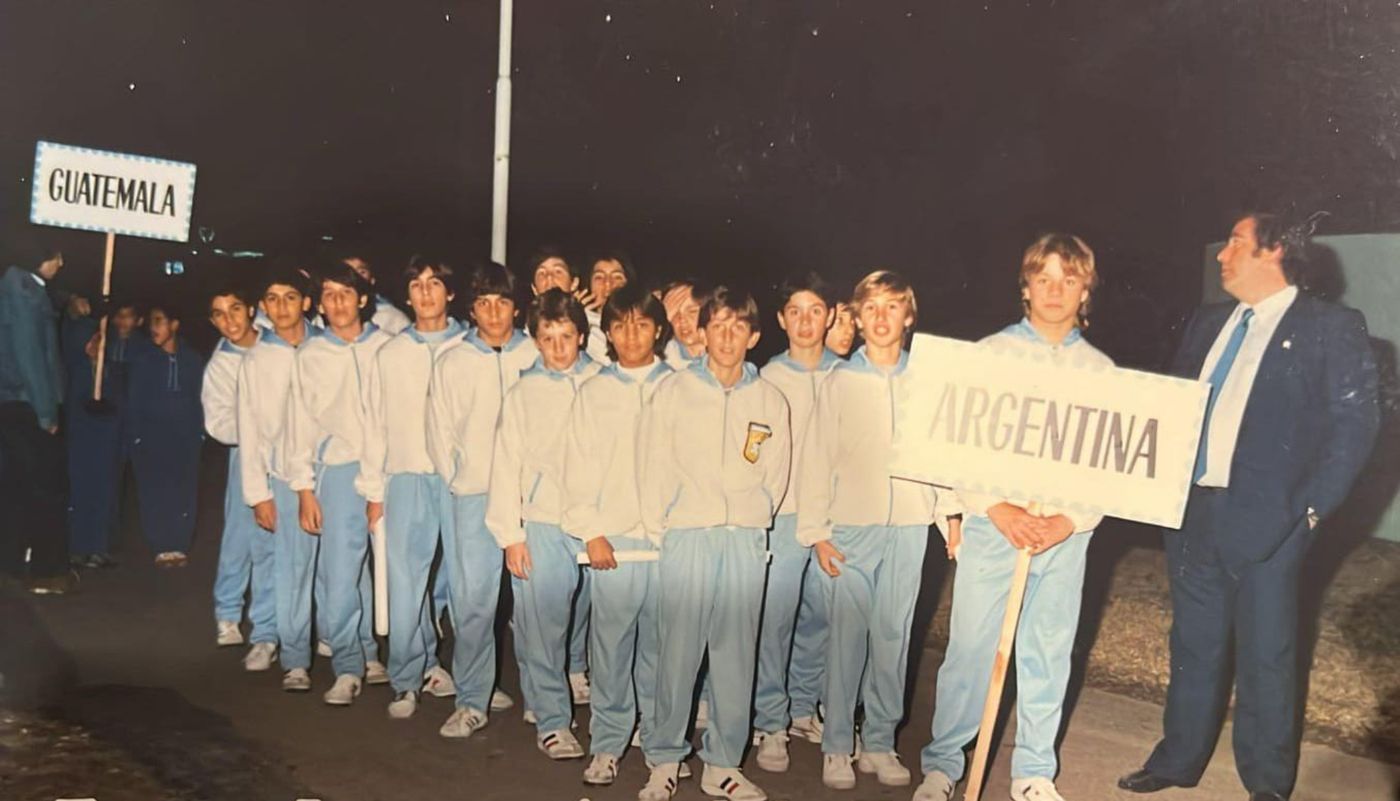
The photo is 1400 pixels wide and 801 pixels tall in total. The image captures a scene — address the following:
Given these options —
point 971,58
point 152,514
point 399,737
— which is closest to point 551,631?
point 399,737

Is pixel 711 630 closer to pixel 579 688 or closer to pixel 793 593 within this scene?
pixel 793 593

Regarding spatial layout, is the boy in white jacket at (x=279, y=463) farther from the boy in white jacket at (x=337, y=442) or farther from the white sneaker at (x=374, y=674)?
the white sneaker at (x=374, y=674)

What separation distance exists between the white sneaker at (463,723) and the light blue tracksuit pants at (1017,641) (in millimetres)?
1512

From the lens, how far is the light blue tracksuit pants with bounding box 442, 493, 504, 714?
4.07 m

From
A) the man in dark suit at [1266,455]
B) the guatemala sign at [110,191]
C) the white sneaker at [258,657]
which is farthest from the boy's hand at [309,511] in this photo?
the man in dark suit at [1266,455]

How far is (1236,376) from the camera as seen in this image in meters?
3.51

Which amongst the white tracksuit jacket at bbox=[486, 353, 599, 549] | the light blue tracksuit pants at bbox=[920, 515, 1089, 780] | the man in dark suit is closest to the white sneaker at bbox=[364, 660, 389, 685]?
the white tracksuit jacket at bbox=[486, 353, 599, 549]

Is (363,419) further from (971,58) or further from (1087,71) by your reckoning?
(1087,71)

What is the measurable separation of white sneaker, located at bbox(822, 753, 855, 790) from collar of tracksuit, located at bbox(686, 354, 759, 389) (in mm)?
1201

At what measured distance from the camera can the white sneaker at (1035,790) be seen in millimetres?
3699

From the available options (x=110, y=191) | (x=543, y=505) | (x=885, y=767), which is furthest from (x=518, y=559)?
(x=110, y=191)

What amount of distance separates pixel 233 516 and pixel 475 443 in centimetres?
96

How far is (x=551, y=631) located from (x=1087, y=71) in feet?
7.94

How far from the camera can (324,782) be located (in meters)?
3.80
